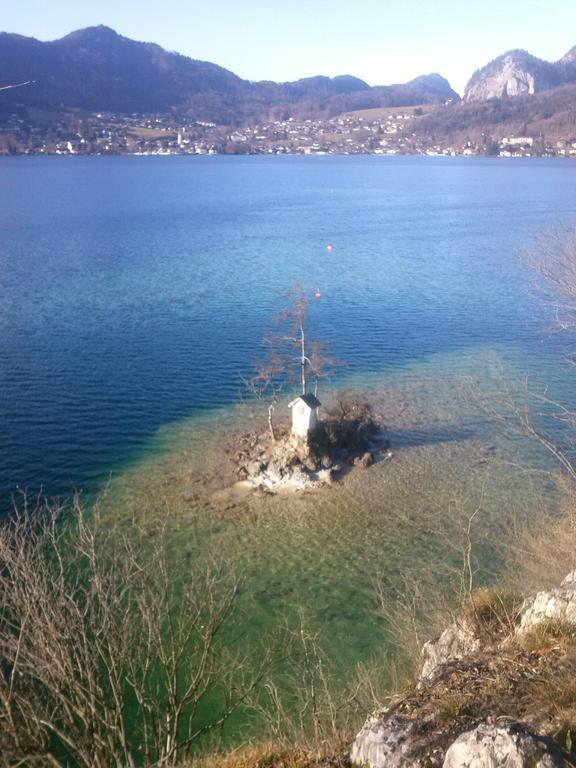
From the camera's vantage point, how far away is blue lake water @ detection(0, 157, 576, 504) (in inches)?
917

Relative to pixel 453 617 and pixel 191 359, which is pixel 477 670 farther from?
pixel 191 359

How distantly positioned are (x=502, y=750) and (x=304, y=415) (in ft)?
48.9

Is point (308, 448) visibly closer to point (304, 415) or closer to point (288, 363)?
point (304, 415)

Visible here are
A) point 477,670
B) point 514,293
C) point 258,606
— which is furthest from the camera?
point 514,293

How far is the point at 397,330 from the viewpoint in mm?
33188

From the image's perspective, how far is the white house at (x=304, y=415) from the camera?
1988 centimetres

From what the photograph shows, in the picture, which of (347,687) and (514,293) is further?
(514,293)

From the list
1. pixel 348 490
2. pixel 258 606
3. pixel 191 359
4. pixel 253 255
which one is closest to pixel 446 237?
pixel 253 255

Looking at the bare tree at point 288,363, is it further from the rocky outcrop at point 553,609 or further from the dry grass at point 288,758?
the dry grass at point 288,758

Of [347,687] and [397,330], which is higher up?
[397,330]

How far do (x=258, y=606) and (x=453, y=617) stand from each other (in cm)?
575

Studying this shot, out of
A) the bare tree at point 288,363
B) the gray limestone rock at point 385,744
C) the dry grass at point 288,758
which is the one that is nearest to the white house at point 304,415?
the bare tree at point 288,363

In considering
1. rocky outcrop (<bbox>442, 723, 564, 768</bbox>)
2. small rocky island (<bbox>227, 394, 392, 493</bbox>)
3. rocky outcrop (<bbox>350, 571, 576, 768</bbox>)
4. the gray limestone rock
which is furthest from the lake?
rocky outcrop (<bbox>442, 723, 564, 768</bbox>)

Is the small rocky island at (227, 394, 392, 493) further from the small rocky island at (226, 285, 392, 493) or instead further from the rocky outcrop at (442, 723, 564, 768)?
the rocky outcrop at (442, 723, 564, 768)
